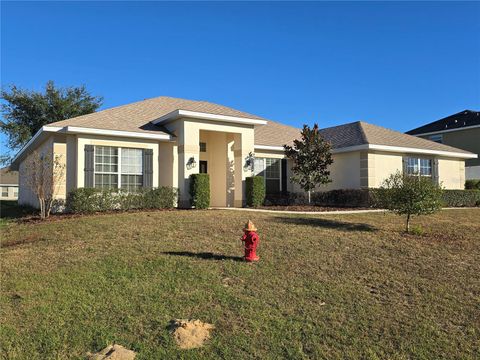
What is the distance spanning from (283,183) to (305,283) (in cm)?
1556

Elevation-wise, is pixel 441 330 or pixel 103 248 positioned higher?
pixel 103 248

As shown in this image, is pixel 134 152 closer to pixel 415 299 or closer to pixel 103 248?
pixel 103 248

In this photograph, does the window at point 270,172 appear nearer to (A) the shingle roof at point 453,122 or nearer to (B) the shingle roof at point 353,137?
(B) the shingle roof at point 353,137

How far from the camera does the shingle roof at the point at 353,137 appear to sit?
2180 centimetres

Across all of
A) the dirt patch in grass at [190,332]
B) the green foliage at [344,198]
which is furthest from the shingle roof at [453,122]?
the dirt patch in grass at [190,332]

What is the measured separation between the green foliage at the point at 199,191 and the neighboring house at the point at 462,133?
73.9ft

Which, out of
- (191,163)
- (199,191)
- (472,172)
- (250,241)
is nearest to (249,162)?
(191,163)

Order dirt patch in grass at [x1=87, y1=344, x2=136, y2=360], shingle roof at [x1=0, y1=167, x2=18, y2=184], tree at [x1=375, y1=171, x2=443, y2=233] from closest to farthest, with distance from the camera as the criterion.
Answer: dirt patch in grass at [x1=87, y1=344, x2=136, y2=360]
tree at [x1=375, y1=171, x2=443, y2=233]
shingle roof at [x1=0, y1=167, x2=18, y2=184]

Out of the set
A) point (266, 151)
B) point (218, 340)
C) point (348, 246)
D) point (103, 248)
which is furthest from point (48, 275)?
point (266, 151)

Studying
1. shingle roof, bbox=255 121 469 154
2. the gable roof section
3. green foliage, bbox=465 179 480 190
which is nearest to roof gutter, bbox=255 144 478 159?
the gable roof section

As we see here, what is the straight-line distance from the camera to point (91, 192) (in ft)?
50.8

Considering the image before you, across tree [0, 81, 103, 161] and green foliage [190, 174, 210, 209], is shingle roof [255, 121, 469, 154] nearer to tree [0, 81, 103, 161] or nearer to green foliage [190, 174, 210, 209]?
green foliage [190, 174, 210, 209]

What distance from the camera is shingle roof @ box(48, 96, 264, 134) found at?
672 inches

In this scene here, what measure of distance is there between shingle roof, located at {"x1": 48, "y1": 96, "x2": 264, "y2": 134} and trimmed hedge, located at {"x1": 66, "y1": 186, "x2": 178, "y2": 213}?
2.60 meters
